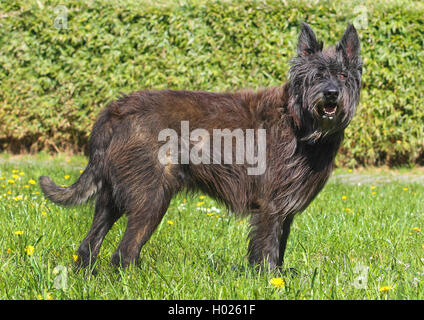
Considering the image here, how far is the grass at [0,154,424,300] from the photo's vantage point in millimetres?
2617

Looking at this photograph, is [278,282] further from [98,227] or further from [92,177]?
[92,177]

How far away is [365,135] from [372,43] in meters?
1.41

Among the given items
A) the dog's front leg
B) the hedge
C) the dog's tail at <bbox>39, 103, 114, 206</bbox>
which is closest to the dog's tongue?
the dog's front leg

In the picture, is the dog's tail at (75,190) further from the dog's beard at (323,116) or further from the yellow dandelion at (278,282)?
the dog's beard at (323,116)

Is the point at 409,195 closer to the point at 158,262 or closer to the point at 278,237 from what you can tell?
the point at 278,237

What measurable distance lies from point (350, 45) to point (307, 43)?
0.88ft

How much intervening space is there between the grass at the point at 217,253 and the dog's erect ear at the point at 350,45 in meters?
1.32

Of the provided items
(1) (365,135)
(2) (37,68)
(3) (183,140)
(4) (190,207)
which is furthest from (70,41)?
(3) (183,140)

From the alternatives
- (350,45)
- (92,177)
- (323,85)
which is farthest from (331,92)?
(92,177)

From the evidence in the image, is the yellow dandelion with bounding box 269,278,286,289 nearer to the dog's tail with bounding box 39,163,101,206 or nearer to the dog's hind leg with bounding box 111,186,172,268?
the dog's hind leg with bounding box 111,186,172,268

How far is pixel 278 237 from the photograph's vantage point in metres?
3.09

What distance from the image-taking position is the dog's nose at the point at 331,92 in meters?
2.88

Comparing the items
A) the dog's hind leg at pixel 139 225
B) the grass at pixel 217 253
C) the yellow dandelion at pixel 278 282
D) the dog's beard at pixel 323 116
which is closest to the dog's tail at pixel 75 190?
the grass at pixel 217 253

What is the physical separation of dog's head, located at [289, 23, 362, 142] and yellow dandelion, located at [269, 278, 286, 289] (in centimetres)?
92
